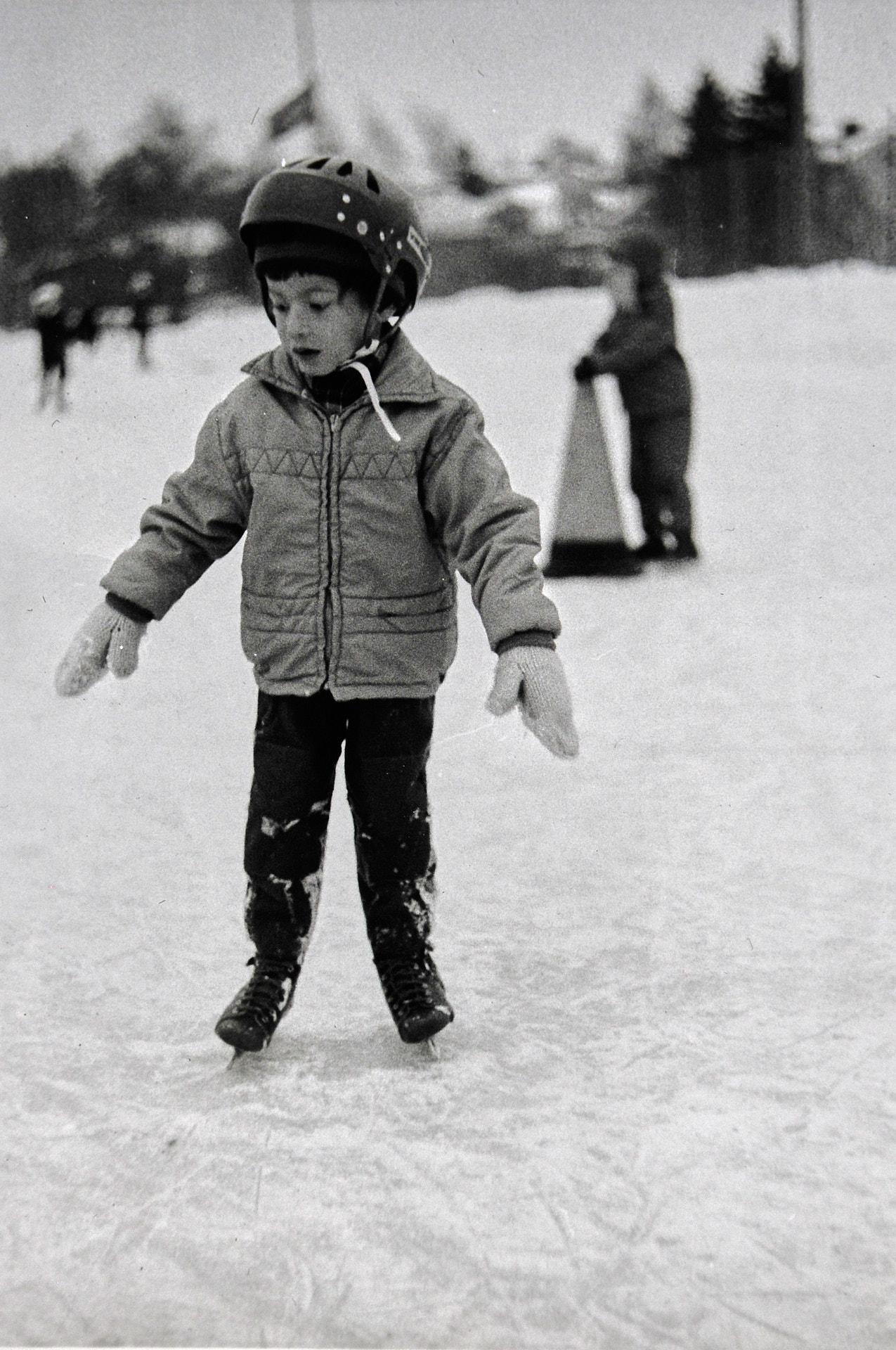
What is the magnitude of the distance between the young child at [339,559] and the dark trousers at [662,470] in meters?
0.94

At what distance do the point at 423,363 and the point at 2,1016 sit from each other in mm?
978

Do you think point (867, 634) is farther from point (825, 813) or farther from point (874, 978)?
point (874, 978)

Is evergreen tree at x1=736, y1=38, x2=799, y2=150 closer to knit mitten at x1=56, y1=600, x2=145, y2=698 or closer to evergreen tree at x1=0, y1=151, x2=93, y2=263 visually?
evergreen tree at x1=0, y1=151, x2=93, y2=263

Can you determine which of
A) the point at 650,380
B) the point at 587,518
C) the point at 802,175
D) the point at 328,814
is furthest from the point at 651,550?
the point at 328,814

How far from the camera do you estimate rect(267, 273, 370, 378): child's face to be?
1.58 metres

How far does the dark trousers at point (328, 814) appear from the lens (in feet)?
5.64

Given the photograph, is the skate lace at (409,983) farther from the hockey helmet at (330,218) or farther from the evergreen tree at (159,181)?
the evergreen tree at (159,181)

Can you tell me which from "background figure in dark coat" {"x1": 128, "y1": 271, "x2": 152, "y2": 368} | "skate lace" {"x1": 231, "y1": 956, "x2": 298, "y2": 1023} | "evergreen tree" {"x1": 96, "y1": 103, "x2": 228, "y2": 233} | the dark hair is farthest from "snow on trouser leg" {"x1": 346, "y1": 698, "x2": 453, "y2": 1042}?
"evergreen tree" {"x1": 96, "y1": 103, "x2": 228, "y2": 233}

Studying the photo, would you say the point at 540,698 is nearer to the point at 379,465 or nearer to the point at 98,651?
the point at 379,465

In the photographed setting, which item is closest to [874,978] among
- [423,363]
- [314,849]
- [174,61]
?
[314,849]

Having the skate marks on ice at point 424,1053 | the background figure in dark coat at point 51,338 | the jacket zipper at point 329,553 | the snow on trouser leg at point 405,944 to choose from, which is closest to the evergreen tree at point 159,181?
the background figure in dark coat at point 51,338

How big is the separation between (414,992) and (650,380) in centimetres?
127

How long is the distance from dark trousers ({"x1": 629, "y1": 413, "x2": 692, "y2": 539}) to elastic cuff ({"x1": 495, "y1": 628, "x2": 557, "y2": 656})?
3.48ft

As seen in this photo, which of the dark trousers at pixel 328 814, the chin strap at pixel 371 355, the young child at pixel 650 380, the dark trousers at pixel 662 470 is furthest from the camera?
the dark trousers at pixel 662 470
